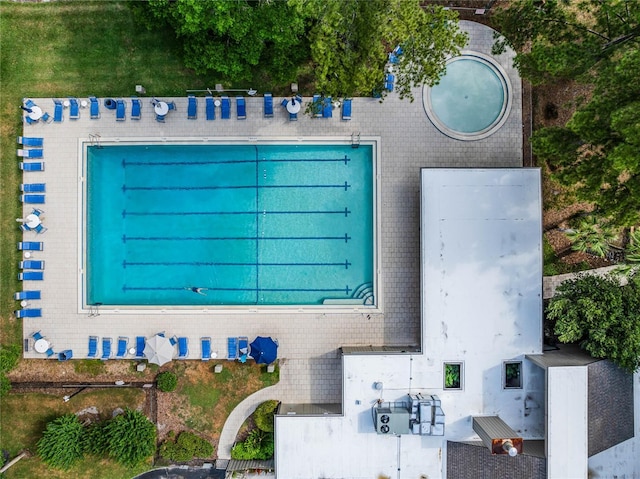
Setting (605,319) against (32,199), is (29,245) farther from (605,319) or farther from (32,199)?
(605,319)

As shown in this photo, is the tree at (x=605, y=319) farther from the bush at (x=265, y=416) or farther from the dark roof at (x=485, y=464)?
the bush at (x=265, y=416)

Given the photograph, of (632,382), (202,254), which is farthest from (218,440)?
(632,382)

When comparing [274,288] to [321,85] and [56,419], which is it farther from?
[56,419]

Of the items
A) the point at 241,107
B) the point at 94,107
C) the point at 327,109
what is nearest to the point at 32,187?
the point at 94,107

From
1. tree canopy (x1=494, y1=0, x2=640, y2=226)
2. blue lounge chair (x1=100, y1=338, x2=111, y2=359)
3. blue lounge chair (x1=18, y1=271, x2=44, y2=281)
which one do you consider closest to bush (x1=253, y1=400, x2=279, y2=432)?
blue lounge chair (x1=100, y1=338, x2=111, y2=359)

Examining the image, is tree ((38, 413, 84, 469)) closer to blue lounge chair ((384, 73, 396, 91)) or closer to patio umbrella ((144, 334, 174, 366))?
patio umbrella ((144, 334, 174, 366))

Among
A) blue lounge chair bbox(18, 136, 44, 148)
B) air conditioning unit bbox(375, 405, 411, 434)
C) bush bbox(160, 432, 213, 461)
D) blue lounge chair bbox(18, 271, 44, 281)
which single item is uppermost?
→ blue lounge chair bbox(18, 136, 44, 148)
